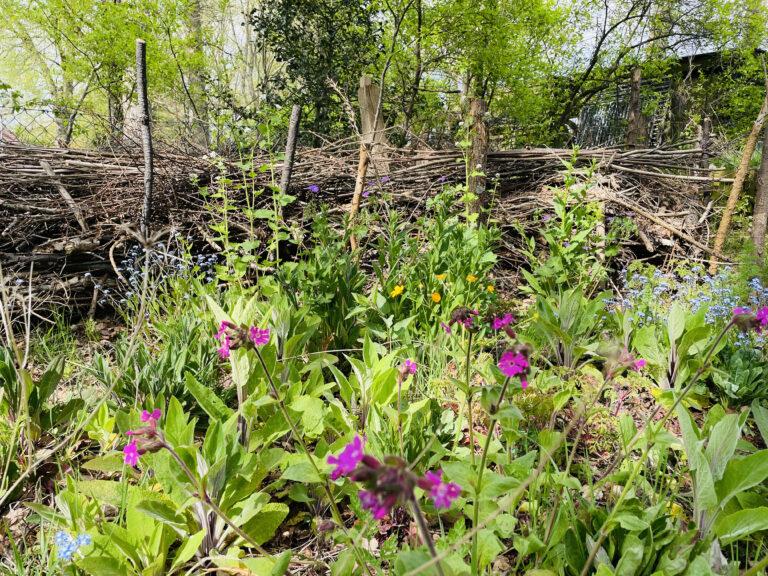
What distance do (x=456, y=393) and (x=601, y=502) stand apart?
0.74 meters

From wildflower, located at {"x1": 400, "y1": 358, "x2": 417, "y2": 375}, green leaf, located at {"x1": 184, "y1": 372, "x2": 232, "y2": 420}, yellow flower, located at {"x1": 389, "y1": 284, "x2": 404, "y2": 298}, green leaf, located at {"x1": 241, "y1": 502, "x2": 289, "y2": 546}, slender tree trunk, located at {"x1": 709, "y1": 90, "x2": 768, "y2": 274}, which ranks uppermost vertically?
slender tree trunk, located at {"x1": 709, "y1": 90, "x2": 768, "y2": 274}

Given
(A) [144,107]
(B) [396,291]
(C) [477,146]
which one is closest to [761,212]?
(C) [477,146]

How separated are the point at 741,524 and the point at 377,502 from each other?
1091mm

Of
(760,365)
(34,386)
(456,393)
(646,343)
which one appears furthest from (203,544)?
(760,365)

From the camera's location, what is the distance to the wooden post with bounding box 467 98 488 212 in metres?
3.60

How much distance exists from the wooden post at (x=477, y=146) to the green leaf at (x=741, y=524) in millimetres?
2737

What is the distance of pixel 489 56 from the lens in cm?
830

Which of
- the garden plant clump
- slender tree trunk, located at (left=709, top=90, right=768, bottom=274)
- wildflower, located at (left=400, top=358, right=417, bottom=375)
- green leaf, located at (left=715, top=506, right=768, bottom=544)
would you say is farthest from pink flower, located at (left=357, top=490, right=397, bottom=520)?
slender tree trunk, located at (left=709, top=90, right=768, bottom=274)

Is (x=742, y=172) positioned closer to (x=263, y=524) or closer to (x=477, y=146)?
(x=477, y=146)

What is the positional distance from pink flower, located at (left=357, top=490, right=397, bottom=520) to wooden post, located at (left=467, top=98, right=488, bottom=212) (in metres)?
3.26

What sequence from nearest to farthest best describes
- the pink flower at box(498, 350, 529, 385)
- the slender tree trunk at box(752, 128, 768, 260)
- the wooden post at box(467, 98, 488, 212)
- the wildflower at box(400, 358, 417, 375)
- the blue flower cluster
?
the pink flower at box(498, 350, 529, 385), the blue flower cluster, the wildflower at box(400, 358, 417, 375), the wooden post at box(467, 98, 488, 212), the slender tree trunk at box(752, 128, 768, 260)

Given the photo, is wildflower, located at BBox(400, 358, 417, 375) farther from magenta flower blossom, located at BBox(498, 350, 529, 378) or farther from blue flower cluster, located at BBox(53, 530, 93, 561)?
blue flower cluster, located at BBox(53, 530, 93, 561)

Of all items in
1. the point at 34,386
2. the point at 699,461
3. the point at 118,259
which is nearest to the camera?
the point at 699,461

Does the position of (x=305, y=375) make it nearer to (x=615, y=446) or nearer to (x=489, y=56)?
(x=615, y=446)
